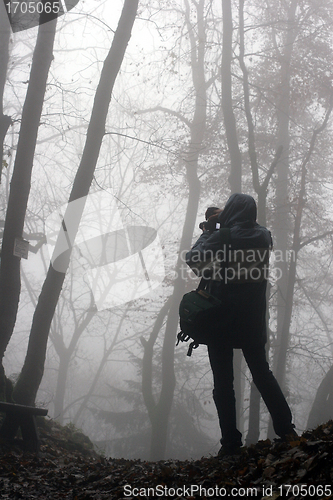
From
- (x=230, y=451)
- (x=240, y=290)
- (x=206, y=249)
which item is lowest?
(x=230, y=451)

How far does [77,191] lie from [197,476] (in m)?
4.80

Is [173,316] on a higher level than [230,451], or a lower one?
higher

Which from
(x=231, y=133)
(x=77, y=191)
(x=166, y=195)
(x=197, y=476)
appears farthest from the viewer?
(x=166, y=195)

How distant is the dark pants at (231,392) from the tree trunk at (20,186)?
11.4 feet

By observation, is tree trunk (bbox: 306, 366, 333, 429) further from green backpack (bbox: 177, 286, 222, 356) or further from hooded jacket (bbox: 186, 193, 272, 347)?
green backpack (bbox: 177, 286, 222, 356)

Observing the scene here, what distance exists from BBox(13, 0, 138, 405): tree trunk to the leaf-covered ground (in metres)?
1.33

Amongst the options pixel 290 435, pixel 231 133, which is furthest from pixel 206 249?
pixel 231 133

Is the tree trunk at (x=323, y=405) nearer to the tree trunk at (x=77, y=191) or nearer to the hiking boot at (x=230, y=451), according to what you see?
the tree trunk at (x=77, y=191)

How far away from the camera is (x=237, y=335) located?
11.3 feet

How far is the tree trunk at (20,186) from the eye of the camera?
5766mm

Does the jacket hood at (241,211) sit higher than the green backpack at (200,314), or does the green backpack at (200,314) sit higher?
the jacket hood at (241,211)

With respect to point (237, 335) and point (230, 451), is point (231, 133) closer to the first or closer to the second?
point (237, 335)

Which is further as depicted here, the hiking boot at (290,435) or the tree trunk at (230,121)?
the tree trunk at (230,121)

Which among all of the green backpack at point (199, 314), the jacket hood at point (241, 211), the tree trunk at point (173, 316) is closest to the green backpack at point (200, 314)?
the green backpack at point (199, 314)
